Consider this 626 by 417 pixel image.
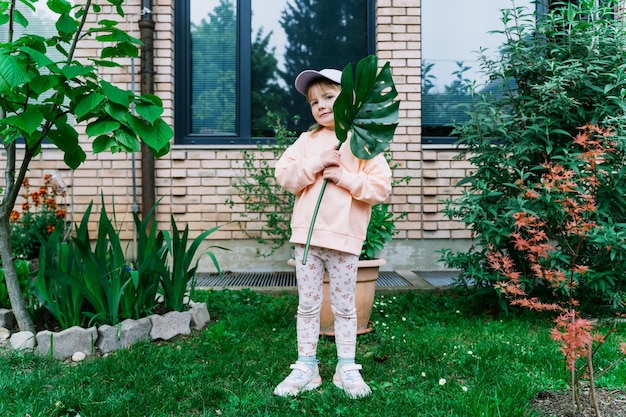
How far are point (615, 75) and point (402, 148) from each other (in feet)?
7.41

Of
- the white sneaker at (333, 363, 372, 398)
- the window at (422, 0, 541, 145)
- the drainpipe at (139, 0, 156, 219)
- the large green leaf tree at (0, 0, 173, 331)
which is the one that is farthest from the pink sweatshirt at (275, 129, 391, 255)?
the window at (422, 0, 541, 145)

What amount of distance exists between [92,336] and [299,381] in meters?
1.23

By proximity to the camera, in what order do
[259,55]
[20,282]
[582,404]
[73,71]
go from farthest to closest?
[259,55] → [20,282] → [73,71] → [582,404]

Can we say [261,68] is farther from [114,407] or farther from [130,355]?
[114,407]

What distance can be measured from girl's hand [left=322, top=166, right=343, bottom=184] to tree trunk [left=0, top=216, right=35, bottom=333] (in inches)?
74.1

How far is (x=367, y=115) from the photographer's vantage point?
2230mm

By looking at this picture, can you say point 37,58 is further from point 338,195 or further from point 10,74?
point 338,195

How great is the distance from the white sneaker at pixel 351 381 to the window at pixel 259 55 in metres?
3.61

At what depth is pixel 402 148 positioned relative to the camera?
5367mm

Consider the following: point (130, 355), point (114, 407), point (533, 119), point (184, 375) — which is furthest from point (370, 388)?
point (533, 119)

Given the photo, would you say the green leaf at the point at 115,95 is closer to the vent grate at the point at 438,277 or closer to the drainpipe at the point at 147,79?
the drainpipe at the point at 147,79

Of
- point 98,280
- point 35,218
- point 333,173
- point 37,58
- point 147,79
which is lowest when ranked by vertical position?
point 98,280

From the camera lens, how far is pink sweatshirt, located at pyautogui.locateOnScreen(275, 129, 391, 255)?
235cm

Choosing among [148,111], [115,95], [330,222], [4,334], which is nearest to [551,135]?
[330,222]
